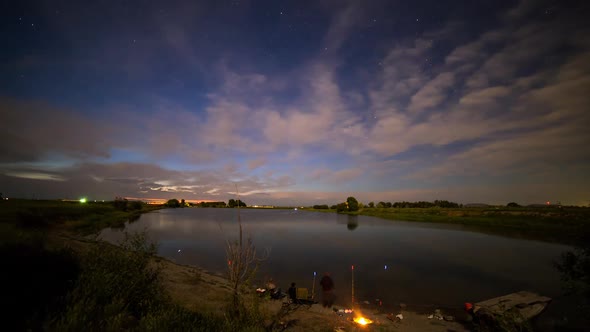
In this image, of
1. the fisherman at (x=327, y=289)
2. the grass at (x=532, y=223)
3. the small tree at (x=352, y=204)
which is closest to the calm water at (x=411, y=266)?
the fisherman at (x=327, y=289)

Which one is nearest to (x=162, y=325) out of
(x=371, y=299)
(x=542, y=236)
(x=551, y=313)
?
(x=371, y=299)

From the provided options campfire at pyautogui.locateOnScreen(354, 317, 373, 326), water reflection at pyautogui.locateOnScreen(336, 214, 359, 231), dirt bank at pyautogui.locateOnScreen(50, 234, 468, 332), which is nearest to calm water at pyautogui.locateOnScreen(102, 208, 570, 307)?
dirt bank at pyautogui.locateOnScreen(50, 234, 468, 332)

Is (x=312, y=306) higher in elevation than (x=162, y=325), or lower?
lower

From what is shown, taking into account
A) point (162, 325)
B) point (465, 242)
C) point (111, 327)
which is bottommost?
point (465, 242)

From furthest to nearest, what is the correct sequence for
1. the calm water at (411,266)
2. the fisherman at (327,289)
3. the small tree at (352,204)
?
the small tree at (352,204)
the calm water at (411,266)
the fisherman at (327,289)

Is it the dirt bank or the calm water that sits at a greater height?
the dirt bank

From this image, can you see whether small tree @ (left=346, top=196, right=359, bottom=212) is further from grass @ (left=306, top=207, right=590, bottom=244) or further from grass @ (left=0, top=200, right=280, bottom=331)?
grass @ (left=0, top=200, right=280, bottom=331)

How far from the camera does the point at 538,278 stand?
1119 inches

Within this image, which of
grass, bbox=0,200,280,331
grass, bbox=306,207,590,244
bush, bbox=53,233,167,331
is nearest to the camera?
grass, bbox=0,200,280,331

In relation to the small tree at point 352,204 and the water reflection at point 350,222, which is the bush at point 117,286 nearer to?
the water reflection at point 350,222

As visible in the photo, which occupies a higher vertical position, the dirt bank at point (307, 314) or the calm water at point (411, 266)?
the dirt bank at point (307, 314)

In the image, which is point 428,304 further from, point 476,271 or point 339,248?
point 339,248

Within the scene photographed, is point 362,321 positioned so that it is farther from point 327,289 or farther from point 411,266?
point 411,266

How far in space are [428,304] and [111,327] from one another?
73.2 feet
